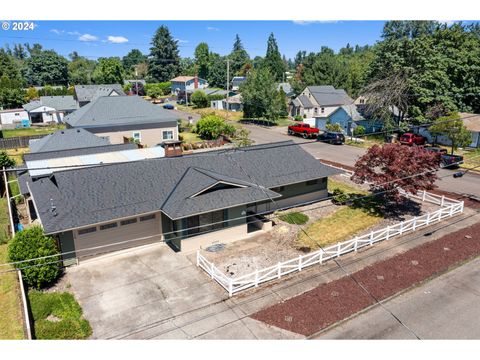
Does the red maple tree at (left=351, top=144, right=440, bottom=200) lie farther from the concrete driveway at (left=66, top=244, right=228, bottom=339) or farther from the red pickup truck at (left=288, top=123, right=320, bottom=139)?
the red pickup truck at (left=288, top=123, right=320, bottom=139)

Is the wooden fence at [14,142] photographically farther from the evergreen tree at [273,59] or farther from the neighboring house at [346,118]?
the evergreen tree at [273,59]

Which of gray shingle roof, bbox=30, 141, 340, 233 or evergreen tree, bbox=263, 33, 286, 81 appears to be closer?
gray shingle roof, bbox=30, 141, 340, 233

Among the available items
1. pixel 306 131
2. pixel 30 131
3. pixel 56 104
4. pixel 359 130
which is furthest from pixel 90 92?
pixel 359 130

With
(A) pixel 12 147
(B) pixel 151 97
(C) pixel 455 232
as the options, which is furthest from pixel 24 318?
(B) pixel 151 97

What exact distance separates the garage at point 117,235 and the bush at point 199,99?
68034mm

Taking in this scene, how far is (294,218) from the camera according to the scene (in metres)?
28.5

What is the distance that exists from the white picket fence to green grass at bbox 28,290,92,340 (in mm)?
6566

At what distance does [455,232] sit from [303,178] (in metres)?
11.0

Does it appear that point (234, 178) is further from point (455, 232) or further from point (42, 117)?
point (42, 117)

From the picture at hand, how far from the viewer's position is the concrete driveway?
1744cm

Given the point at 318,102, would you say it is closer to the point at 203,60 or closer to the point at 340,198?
→ the point at 340,198

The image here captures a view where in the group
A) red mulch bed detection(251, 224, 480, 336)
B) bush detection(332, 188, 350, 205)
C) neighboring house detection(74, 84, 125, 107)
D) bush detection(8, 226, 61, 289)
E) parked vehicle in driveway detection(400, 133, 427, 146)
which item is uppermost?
neighboring house detection(74, 84, 125, 107)

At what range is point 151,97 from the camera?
108 m

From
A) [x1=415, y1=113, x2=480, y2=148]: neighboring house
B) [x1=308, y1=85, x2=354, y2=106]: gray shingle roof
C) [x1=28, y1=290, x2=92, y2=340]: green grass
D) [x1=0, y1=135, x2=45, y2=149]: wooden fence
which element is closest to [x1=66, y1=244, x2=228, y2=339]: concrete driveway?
[x1=28, y1=290, x2=92, y2=340]: green grass
